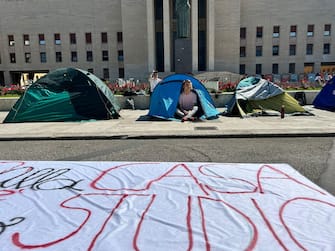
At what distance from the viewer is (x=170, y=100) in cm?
1038

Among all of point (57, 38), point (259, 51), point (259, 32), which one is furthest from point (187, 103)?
point (57, 38)

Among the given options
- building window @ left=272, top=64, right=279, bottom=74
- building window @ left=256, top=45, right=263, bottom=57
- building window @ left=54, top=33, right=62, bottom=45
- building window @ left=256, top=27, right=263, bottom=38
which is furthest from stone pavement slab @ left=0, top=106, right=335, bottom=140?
building window @ left=54, top=33, right=62, bottom=45

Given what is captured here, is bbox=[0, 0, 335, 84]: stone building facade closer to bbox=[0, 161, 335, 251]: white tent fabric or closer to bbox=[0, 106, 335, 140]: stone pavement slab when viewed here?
bbox=[0, 106, 335, 140]: stone pavement slab

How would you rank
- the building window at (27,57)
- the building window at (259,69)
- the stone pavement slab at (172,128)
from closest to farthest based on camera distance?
the stone pavement slab at (172,128)
the building window at (259,69)
the building window at (27,57)

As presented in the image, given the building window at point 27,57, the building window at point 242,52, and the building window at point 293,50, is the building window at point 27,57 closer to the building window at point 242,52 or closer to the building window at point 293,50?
the building window at point 242,52

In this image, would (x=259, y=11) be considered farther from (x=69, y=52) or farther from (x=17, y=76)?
(x=17, y=76)

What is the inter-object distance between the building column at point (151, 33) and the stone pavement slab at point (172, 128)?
3456 cm

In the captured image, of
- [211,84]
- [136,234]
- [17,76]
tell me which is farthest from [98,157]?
[17,76]

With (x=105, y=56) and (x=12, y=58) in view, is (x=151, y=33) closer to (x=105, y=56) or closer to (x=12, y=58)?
(x=105, y=56)

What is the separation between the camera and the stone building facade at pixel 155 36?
146 feet

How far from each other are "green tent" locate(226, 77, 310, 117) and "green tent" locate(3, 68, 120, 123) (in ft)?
17.9

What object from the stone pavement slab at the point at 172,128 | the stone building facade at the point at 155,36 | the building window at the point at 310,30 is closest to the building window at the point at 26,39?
the stone building facade at the point at 155,36

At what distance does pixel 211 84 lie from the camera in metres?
15.6

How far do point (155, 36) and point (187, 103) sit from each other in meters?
37.9
